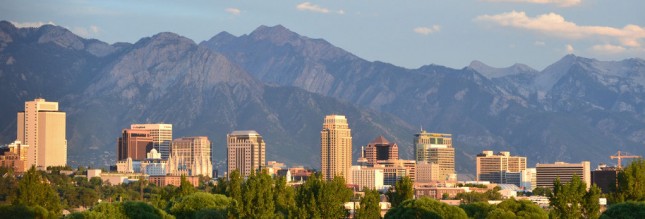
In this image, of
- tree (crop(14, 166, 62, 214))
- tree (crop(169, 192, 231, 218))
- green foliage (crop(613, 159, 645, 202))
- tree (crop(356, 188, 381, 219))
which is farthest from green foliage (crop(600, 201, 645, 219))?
tree (crop(14, 166, 62, 214))

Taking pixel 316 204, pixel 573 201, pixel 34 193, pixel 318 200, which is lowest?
pixel 316 204

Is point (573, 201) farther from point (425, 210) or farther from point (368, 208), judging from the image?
point (368, 208)

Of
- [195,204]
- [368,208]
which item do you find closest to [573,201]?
[368,208]

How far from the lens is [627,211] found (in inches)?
5281

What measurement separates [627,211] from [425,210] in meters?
20.3

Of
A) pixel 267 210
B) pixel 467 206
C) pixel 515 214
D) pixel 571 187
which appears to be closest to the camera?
pixel 267 210

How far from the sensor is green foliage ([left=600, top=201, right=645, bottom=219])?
133m

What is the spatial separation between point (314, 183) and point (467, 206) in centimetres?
3641

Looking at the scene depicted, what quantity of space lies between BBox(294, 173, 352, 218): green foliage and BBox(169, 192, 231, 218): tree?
1781cm

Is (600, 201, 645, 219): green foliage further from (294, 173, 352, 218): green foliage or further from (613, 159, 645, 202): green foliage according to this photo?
(294, 173, 352, 218): green foliage

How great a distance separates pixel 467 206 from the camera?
554 feet

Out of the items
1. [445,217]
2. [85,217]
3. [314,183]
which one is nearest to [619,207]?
[445,217]

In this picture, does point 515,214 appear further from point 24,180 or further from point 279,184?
point 24,180

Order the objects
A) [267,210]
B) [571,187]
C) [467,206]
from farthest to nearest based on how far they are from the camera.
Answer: [467,206] < [571,187] < [267,210]
